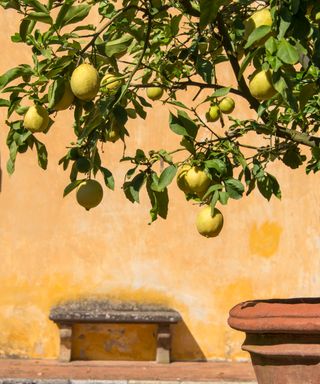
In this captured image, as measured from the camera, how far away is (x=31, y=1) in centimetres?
282

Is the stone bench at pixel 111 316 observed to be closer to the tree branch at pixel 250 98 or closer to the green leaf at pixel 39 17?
the tree branch at pixel 250 98

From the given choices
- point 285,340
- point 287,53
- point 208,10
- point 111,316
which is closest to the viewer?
point 287,53

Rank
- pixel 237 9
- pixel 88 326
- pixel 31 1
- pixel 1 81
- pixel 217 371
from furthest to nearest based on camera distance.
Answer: pixel 88 326 < pixel 217 371 < pixel 237 9 < pixel 1 81 < pixel 31 1

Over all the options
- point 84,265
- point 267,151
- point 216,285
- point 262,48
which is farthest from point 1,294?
point 262,48

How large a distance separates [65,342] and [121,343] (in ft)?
1.73

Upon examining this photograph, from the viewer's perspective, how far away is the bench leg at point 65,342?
7.95m

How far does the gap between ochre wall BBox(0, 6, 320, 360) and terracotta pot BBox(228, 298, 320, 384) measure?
4411 millimetres

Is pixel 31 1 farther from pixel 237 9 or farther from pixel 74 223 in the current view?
pixel 74 223

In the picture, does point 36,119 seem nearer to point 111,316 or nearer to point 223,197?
point 223,197

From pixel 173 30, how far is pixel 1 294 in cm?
501

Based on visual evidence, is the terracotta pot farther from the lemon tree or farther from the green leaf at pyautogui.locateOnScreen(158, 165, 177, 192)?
the green leaf at pyautogui.locateOnScreen(158, 165, 177, 192)

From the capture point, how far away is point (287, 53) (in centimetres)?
240

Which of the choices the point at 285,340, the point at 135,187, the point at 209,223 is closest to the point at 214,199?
the point at 209,223

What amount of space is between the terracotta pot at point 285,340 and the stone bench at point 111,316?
418 cm
